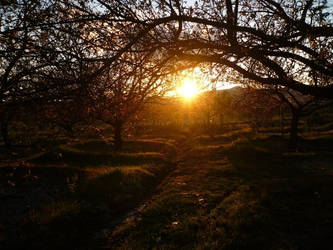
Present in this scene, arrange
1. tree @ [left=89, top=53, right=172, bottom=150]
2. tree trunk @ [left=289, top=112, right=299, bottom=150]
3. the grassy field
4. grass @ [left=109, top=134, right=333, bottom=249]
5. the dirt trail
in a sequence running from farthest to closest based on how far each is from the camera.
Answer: tree trunk @ [left=289, top=112, right=299, bottom=150]
the dirt trail
the grassy field
grass @ [left=109, top=134, right=333, bottom=249]
tree @ [left=89, top=53, right=172, bottom=150]

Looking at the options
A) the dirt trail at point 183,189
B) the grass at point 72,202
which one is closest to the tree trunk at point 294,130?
the dirt trail at point 183,189

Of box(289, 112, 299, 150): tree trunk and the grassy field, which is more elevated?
A: box(289, 112, 299, 150): tree trunk

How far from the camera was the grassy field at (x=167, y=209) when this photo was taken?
642 centimetres

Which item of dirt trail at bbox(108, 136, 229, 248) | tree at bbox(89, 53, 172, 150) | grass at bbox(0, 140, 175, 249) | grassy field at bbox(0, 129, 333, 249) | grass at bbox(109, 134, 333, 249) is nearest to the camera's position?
tree at bbox(89, 53, 172, 150)

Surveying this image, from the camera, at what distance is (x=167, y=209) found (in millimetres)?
8812

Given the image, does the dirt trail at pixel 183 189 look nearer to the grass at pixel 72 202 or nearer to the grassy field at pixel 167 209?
the grassy field at pixel 167 209

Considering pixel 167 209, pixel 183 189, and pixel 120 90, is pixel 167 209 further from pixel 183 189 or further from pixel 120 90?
pixel 120 90

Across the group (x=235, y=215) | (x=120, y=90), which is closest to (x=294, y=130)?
(x=235, y=215)

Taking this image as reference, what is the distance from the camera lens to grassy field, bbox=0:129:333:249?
642cm

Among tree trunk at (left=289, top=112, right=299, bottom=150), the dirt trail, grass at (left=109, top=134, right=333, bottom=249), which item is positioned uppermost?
tree trunk at (left=289, top=112, right=299, bottom=150)

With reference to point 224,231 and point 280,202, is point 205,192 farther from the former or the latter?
point 224,231

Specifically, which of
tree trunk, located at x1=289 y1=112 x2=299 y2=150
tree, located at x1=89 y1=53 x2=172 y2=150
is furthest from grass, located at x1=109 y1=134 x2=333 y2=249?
tree trunk, located at x1=289 y1=112 x2=299 y2=150

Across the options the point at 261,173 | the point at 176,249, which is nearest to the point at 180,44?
the point at 176,249

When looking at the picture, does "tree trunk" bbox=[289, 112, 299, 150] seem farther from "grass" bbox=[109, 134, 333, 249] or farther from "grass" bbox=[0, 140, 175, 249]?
"grass" bbox=[0, 140, 175, 249]
